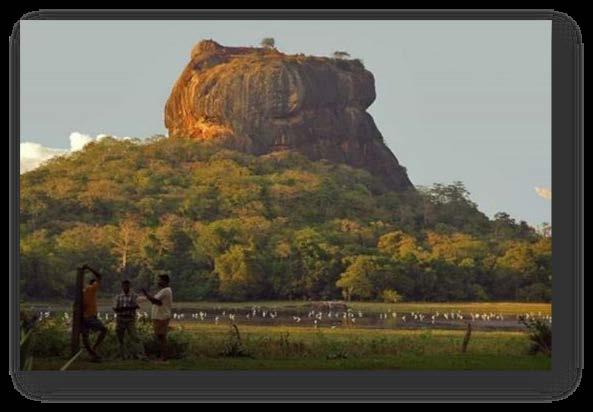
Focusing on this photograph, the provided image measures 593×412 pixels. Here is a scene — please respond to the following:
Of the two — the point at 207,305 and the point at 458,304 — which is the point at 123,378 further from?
the point at 458,304

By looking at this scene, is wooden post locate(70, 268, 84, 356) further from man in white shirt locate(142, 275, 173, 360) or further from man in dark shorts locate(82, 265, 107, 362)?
man in white shirt locate(142, 275, 173, 360)

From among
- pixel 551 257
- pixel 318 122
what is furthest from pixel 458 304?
pixel 318 122

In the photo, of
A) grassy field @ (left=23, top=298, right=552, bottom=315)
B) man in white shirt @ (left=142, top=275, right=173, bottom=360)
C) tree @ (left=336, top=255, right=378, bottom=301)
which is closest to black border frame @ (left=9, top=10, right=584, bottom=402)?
man in white shirt @ (left=142, top=275, right=173, bottom=360)

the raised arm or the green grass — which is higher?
the raised arm

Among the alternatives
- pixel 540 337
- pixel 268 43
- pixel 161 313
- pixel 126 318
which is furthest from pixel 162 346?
pixel 540 337

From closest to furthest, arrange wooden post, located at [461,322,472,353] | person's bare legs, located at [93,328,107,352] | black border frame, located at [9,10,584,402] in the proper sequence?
black border frame, located at [9,10,584,402], person's bare legs, located at [93,328,107,352], wooden post, located at [461,322,472,353]

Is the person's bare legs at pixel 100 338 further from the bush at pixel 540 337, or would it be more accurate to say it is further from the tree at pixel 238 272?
the bush at pixel 540 337
